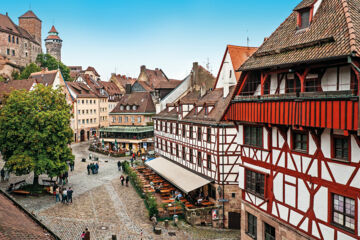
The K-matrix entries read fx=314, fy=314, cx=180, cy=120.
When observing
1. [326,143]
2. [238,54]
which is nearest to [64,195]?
[238,54]

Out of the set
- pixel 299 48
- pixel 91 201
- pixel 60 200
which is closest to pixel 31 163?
pixel 60 200

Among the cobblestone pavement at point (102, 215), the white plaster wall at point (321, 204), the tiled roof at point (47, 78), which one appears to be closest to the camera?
the white plaster wall at point (321, 204)

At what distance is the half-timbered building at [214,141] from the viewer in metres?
24.3

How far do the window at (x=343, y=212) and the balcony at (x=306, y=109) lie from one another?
2793mm

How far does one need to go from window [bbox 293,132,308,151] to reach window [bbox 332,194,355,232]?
2.18 m

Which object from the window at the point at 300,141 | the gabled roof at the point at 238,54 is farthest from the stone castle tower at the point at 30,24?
the window at the point at 300,141

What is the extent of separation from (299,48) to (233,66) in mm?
15141

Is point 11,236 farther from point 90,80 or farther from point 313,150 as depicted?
point 90,80

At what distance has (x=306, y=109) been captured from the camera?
423 inches

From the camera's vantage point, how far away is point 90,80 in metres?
79.4

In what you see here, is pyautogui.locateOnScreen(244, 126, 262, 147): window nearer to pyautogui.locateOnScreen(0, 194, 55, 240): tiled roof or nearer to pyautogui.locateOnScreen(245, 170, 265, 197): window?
pyautogui.locateOnScreen(245, 170, 265, 197): window

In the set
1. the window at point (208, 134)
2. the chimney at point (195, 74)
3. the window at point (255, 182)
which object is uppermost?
the chimney at point (195, 74)

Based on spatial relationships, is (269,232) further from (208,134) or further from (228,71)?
(228,71)

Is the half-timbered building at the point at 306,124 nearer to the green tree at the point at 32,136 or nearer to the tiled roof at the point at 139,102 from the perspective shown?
the green tree at the point at 32,136
